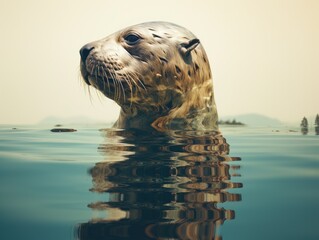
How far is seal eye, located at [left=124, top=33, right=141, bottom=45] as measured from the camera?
4926 millimetres

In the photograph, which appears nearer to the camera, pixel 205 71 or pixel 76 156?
pixel 76 156

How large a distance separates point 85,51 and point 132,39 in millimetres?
630

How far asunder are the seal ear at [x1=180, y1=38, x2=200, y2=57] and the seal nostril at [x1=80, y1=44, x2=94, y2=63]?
3.69 feet

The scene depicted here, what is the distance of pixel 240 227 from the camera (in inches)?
86.2

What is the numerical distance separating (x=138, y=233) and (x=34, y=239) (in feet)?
1.77

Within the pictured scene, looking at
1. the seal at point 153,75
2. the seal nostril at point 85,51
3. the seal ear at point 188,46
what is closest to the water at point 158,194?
the seal at point 153,75

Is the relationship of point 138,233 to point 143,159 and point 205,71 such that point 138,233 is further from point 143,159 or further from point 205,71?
point 205,71

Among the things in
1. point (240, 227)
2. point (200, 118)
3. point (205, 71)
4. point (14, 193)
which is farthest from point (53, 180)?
point (205, 71)

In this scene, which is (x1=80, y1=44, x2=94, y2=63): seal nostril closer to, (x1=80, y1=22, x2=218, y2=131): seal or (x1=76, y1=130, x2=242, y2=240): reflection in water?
(x1=80, y1=22, x2=218, y2=131): seal

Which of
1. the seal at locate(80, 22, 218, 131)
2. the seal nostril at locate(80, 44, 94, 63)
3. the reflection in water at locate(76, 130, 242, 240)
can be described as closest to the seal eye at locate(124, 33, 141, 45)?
the seal at locate(80, 22, 218, 131)

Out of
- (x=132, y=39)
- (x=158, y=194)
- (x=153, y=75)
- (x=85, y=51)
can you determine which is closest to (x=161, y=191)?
(x=158, y=194)

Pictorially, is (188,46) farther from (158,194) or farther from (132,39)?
(158,194)

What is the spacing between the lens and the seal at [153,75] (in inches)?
186

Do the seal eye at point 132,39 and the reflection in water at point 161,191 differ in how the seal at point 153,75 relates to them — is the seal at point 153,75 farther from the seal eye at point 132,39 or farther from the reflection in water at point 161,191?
the reflection in water at point 161,191
